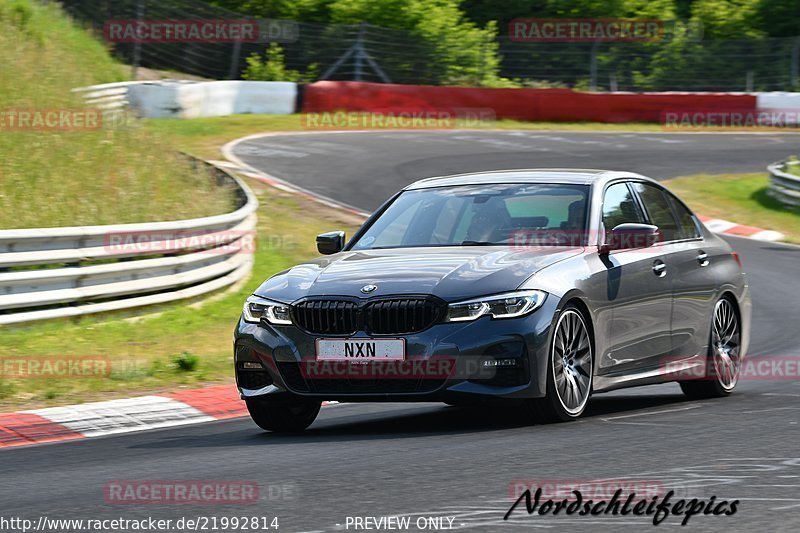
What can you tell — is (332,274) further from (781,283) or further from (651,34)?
(651,34)

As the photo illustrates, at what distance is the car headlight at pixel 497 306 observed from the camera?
299 inches

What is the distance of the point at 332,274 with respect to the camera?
8.09 metres

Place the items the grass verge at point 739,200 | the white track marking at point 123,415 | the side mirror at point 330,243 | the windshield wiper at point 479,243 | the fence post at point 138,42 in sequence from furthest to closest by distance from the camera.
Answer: the fence post at point 138,42
the grass verge at point 739,200
the white track marking at point 123,415
the side mirror at point 330,243
the windshield wiper at point 479,243

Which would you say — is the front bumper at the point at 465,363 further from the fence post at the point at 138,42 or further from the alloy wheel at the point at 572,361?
the fence post at the point at 138,42

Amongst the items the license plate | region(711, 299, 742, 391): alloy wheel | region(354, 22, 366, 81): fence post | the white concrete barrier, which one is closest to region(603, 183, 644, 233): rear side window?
region(711, 299, 742, 391): alloy wheel

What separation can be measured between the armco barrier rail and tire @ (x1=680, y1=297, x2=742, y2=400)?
586 centimetres

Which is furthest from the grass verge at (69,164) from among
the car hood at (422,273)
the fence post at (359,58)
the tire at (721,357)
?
the fence post at (359,58)

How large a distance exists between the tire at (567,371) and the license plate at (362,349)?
32.5 inches

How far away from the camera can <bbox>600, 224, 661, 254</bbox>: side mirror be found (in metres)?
8.45

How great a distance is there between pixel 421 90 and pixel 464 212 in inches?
1113

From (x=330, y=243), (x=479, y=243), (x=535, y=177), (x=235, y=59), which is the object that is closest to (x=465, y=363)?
(x=479, y=243)

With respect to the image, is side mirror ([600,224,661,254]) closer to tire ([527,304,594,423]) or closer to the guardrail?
tire ([527,304,594,423])

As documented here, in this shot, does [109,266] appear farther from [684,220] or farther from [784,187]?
[784,187]

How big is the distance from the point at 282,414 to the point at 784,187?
19.6 metres
